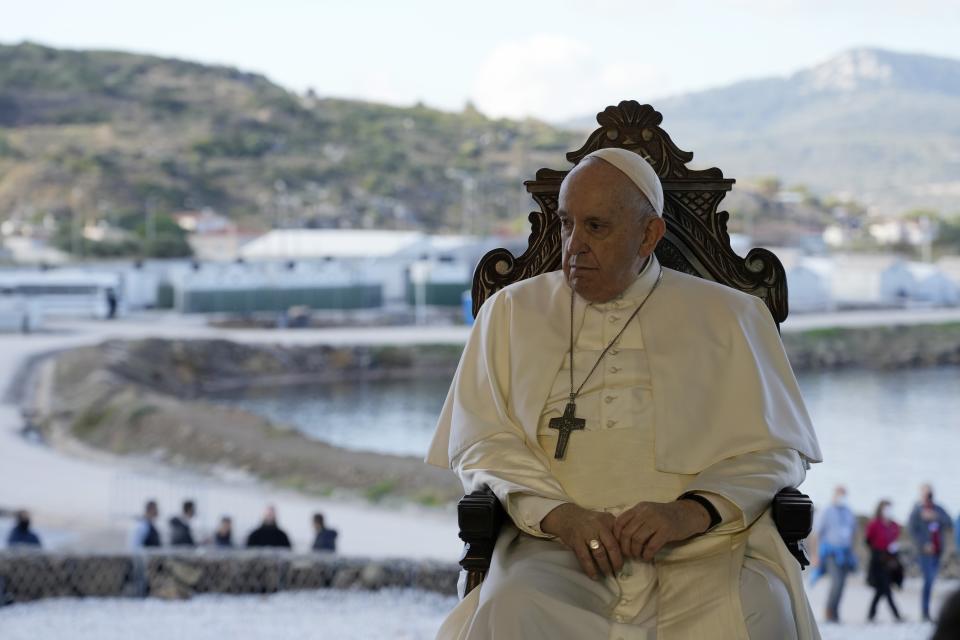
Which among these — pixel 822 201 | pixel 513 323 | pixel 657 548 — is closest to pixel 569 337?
pixel 513 323

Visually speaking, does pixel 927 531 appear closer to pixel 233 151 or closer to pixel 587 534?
pixel 587 534

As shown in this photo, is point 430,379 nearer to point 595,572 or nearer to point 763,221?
point 595,572

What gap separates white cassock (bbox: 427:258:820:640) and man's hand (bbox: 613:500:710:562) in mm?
63

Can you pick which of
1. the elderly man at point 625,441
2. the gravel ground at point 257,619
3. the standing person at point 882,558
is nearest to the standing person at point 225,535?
the gravel ground at point 257,619

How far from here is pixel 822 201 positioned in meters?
86.8

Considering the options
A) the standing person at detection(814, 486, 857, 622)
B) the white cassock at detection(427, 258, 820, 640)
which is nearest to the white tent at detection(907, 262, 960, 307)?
the standing person at detection(814, 486, 857, 622)

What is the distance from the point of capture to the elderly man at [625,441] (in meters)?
2.41

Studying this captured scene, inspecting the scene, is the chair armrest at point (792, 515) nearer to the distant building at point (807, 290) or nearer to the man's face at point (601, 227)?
the man's face at point (601, 227)

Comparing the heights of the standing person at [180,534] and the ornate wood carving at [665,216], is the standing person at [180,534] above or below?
below

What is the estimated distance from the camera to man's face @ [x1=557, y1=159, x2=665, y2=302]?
107 inches

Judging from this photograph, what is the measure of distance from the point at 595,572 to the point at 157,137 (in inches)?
2918

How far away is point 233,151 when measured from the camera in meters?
71.1

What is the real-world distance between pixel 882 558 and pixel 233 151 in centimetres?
6692

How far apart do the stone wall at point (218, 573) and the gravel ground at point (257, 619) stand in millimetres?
98
